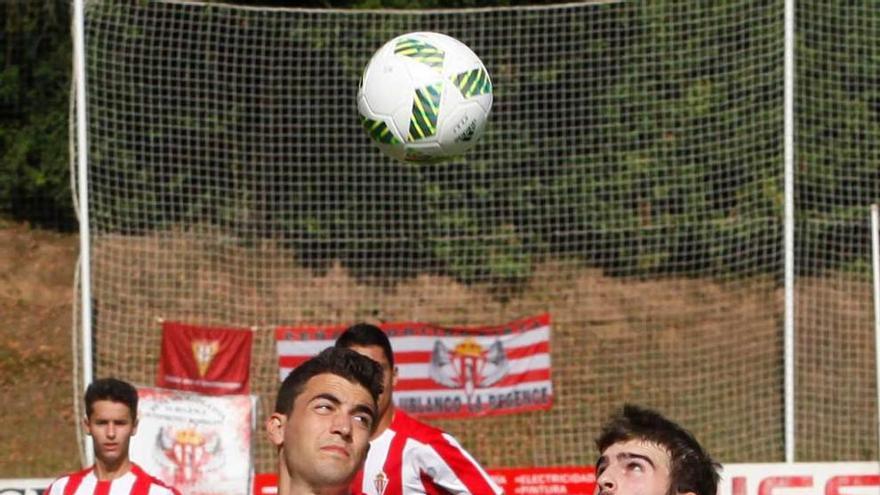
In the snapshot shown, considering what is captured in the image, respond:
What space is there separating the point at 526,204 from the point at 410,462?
678cm

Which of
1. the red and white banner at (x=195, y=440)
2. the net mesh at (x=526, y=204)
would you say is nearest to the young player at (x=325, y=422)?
the red and white banner at (x=195, y=440)

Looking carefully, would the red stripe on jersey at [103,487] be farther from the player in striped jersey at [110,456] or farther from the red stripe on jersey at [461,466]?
the red stripe on jersey at [461,466]

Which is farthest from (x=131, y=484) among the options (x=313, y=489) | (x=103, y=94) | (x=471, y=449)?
(x=471, y=449)

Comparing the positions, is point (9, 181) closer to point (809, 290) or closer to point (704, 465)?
point (809, 290)

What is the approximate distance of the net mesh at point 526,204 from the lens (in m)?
11.9

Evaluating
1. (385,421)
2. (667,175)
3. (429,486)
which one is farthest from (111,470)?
(667,175)

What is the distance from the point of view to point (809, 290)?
13.3m

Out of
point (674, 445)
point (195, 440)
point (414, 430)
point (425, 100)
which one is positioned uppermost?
point (425, 100)

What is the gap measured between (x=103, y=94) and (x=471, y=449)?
14.0 ft

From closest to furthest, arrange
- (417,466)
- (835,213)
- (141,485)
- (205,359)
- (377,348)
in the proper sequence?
1. (377,348)
2. (417,466)
3. (141,485)
4. (205,359)
5. (835,213)

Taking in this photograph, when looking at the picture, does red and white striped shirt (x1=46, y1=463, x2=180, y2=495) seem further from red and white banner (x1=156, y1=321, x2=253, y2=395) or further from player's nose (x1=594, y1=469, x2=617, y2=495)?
player's nose (x1=594, y1=469, x2=617, y2=495)

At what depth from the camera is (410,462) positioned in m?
6.41

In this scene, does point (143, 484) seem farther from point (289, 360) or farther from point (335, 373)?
point (289, 360)

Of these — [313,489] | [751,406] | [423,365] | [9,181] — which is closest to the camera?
[313,489]
